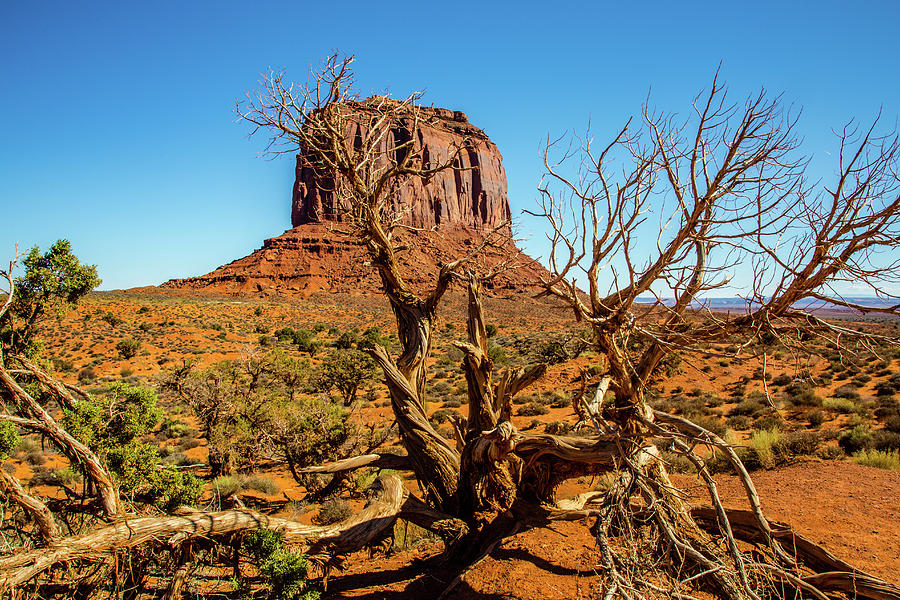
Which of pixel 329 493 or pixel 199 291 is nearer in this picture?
pixel 329 493

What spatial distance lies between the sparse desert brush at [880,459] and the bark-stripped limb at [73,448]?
1067cm

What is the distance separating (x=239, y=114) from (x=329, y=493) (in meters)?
6.53

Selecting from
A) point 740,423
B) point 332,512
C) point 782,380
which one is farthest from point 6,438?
point 782,380

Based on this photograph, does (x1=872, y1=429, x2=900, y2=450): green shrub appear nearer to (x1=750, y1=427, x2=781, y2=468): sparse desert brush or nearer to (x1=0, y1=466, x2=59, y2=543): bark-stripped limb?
(x1=750, y1=427, x2=781, y2=468): sparse desert brush

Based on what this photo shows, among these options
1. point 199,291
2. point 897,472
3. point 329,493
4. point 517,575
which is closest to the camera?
point 517,575

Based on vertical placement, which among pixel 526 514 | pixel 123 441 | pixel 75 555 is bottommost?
pixel 526 514

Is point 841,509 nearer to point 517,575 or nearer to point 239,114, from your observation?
point 517,575

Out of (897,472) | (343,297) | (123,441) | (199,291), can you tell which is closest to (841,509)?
(897,472)

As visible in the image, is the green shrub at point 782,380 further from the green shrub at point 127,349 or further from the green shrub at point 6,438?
the green shrub at point 127,349

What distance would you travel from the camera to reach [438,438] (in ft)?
18.1

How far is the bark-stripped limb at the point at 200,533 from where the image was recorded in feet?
10.6

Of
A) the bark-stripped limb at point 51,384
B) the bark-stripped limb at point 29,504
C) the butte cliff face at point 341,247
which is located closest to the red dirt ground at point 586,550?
the bark-stripped limb at point 29,504

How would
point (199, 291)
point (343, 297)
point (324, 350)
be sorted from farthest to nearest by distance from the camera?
point (199, 291)
point (343, 297)
point (324, 350)

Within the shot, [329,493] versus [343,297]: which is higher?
[343,297]
